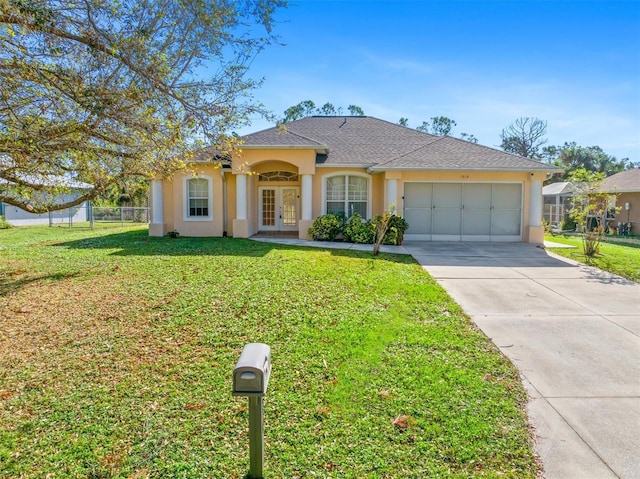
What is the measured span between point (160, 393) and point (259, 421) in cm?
175

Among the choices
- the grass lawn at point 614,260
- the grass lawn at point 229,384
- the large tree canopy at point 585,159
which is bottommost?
the grass lawn at point 229,384

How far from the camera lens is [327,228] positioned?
1534cm

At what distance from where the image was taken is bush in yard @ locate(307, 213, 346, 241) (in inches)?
604

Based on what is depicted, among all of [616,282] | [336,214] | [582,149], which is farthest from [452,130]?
[616,282]

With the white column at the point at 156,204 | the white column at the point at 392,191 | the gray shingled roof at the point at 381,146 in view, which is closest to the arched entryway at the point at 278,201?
the gray shingled roof at the point at 381,146

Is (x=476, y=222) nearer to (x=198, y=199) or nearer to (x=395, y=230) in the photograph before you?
(x=395, y=230)

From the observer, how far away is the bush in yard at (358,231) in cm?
1475

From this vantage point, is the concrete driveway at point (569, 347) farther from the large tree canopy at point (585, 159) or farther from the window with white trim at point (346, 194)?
the large tree canopy at point (585, 159)

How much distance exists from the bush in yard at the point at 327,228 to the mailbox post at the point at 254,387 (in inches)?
496

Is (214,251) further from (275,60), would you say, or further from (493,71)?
(493,71)

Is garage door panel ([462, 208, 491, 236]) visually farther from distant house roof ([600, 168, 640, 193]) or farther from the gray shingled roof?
distant house roof ([600, 168, 640, 193])

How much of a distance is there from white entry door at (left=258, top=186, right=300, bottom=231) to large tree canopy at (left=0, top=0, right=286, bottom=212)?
1129cm

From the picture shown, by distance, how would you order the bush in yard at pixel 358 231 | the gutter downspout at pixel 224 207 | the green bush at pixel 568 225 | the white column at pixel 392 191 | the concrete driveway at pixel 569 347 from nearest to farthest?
the concrete driveway at pixel 569 347
the bush in yard at pixel 358 231
the white column at pixel 392 191
the gutter downspout at pixel 224 207
the green bush at pixel 568 225

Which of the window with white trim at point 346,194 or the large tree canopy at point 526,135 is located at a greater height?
the large tree canopy at point 526,135
